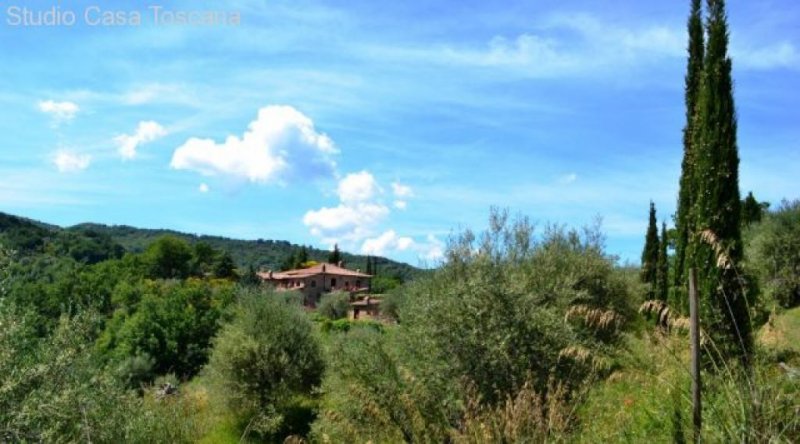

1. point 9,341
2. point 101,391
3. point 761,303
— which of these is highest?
point 761,303

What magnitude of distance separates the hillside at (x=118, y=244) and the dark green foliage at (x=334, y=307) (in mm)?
9670

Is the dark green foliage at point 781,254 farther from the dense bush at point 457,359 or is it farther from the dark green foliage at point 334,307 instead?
the dark green foliage at point 334,307

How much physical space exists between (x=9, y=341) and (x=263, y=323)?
531 inches

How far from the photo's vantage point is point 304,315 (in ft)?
75.3

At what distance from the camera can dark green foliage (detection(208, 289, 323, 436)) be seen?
20125mm

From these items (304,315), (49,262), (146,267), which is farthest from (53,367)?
(146,267)

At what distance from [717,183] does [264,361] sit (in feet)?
47.8

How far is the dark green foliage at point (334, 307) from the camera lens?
69.6 m

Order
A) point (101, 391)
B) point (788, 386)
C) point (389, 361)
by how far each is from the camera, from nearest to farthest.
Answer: point (788, 386) → point (101, 391) → point (389, 361)

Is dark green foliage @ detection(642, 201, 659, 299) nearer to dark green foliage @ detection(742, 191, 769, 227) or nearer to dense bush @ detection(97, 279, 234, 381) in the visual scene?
dark green foliage @ detection(742, 191, 769, 227)

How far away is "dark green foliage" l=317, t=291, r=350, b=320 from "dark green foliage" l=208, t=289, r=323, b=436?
1878 inches

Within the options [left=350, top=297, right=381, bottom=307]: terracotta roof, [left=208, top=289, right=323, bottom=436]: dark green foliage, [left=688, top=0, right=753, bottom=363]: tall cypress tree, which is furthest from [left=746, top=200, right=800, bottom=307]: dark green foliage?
[left=350, top=297, right=381, bottom=307]: terracotta roof

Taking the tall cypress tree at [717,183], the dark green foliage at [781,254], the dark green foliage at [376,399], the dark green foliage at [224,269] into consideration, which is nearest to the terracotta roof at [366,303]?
Result: the dark green foliage at [224,269]

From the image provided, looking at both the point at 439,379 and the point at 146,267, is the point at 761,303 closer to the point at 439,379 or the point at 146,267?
the point at 439,379
